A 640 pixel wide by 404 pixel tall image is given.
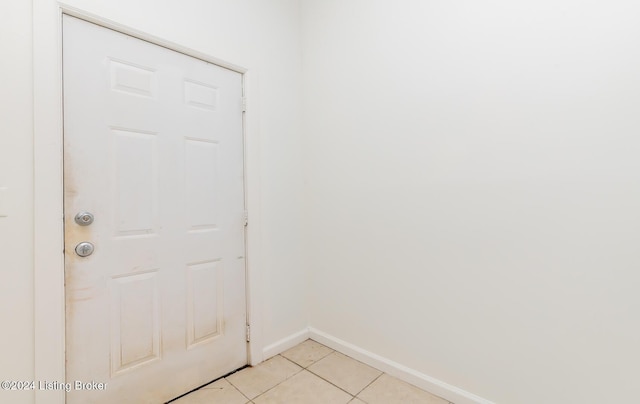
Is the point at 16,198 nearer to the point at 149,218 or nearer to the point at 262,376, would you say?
the point at 149,218

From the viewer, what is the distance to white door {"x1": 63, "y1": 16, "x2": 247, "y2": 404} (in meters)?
1.42

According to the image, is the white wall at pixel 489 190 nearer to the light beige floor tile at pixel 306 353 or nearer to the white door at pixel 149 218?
the light beige floor tile at pixel 306 353

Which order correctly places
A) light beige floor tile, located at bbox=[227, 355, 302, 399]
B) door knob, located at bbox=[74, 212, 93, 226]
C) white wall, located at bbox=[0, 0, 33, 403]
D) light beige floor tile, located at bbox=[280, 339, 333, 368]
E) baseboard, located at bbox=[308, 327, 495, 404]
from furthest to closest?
light beige floor tile, located at bbox=[280, 339, 333, 368] → light beige floor tile, located at bbox=[227, 355, 302, 399] → baseboard, located at bbox=[308, 327, 495, 404] → door knob, located at bbox=[74, 212, 93, 226] → white wall, located at bbox=[0, 0, 33, 403]

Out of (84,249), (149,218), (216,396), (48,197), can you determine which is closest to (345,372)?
(216,396)

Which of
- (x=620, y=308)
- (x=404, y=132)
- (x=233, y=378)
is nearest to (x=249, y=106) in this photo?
(x=404, y=132)

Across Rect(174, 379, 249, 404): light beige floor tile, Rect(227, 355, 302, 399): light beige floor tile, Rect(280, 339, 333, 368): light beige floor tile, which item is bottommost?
Rect(174, 379, 249, 404): light beige floor tile

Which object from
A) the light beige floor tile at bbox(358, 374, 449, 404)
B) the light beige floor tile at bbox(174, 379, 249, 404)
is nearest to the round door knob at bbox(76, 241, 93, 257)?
the light beige floor tile at bbox(174, 379, 249, 404)

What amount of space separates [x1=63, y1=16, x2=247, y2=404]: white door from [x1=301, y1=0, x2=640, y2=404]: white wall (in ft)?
2.59

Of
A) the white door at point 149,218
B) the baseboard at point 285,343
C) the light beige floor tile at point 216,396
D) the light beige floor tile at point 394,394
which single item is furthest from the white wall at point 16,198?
the light beige floor tile at point 394,394

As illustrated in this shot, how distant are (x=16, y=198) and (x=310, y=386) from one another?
1.77 m

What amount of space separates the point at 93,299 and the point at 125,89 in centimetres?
109

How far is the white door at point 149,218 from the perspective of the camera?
4.66ft

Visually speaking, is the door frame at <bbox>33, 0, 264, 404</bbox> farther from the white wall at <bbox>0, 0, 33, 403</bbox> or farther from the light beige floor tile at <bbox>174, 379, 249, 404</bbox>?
the light beige floor tile at <bbox>174, 379, 249, 404</bbox>

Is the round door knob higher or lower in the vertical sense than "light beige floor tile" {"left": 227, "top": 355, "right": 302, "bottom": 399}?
higher
